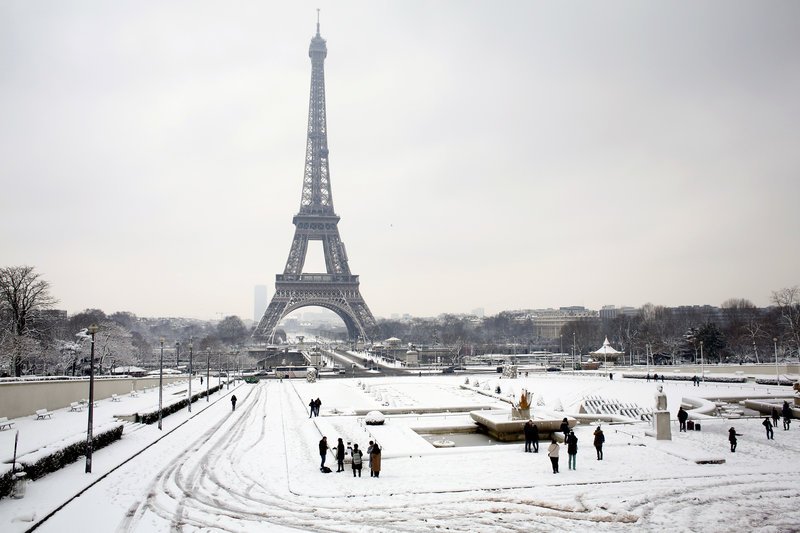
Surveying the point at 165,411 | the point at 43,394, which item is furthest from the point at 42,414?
the point at 165,411

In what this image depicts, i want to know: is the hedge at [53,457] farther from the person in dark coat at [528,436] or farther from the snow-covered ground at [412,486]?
the person in dark coat at [528,436]

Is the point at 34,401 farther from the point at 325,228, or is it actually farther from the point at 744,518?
the point at 325,228

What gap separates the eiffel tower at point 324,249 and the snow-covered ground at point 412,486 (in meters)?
86.0

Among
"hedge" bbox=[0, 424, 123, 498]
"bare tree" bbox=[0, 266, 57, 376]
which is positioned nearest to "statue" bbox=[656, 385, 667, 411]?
"hedge" bbox=[0, 424, 123, 498]

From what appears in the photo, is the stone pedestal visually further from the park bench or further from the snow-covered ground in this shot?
the park bench

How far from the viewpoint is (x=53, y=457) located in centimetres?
1778

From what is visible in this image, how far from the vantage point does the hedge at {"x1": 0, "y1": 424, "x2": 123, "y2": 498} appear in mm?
14750

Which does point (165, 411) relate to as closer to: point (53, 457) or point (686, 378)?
point (53, 457)

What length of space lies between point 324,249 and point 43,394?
91.7 metres

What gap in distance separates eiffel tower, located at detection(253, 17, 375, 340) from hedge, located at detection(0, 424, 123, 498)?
85609 millimetres

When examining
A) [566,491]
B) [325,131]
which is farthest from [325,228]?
[566,491]

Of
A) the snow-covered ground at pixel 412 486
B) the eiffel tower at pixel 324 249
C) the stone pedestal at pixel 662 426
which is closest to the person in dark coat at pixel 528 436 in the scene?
the snow-covered ground at pixel 412 486

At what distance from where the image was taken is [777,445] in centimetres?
2189

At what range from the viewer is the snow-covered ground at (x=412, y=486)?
43.0 feet
